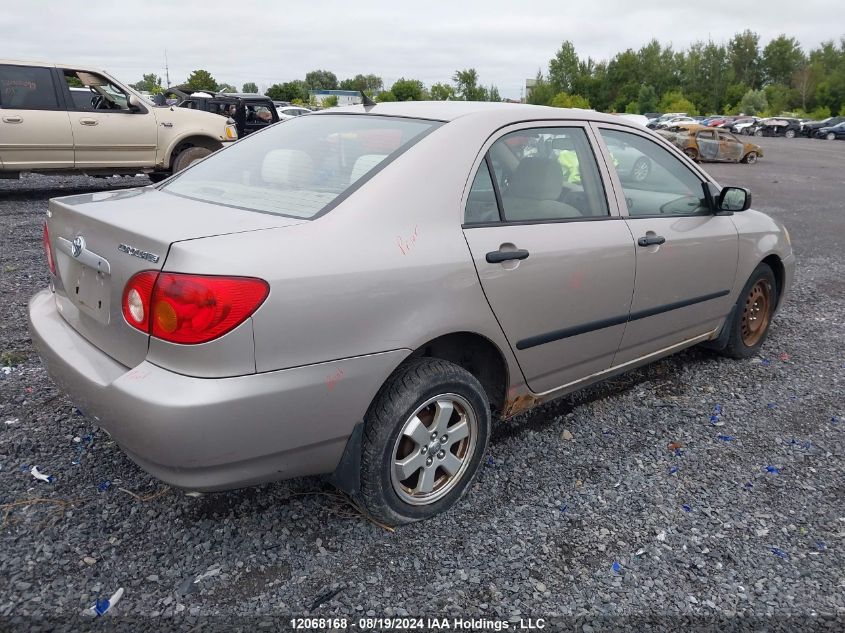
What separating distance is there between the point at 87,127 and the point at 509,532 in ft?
31.0

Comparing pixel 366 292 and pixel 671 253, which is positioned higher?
pixel 366 292

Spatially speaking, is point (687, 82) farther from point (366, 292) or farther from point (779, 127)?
point (366, 292)

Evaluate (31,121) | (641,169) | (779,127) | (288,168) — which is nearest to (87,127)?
(31,121)

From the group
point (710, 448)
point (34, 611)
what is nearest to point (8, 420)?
point (34, 611)

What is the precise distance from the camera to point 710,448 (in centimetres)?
347

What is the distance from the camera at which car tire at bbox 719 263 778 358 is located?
4.44m

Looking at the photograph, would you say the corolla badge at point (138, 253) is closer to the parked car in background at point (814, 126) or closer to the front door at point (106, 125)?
the front door at point (106, 125)

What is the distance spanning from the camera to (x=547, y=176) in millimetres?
3168

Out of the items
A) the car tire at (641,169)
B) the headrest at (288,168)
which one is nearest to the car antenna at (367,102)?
the headrest at (288,168)

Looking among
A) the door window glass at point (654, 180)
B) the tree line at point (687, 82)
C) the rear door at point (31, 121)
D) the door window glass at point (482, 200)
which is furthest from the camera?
the tree line at point (687, 82)

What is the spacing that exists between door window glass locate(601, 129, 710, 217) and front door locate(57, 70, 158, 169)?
862 centimetres

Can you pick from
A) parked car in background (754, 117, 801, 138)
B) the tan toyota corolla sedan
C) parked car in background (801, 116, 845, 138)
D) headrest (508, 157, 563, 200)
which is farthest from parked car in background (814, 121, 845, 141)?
headrest (508, 157, 563, 200)

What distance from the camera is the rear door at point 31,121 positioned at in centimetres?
925

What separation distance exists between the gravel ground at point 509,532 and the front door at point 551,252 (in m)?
0.53
